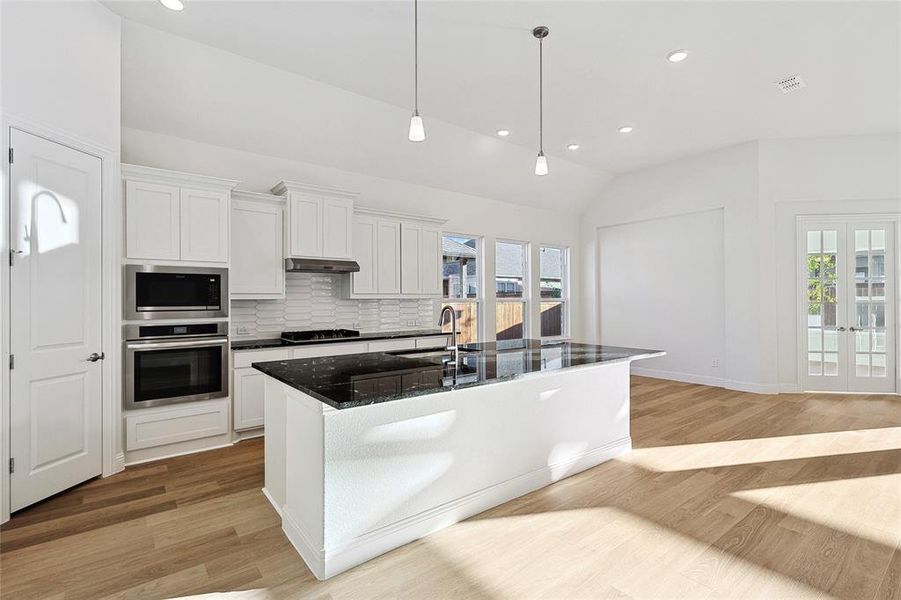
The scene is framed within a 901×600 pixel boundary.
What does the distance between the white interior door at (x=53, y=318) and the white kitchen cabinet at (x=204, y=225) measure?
2.02ft

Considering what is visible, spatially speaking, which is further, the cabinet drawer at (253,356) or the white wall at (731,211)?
the white wall at (731,211)

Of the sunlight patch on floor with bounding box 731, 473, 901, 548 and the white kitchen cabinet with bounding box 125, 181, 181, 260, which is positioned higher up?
the white kitchen cabinet with bounding box 125, 181, 181, 260

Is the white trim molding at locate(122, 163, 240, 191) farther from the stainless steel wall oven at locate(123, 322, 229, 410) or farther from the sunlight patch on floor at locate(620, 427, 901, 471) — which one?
the sunlight patch on floor at locate(620, 427, 901, 471)

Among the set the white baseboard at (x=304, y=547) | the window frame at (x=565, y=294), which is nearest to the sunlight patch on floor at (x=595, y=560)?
the white baseboard at (x=304, y=547)

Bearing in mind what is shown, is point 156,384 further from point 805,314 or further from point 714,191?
point 805,314

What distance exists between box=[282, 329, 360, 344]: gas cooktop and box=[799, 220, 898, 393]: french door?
5.90 meters

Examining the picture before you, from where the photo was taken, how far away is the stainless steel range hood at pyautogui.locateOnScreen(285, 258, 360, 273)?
447cm

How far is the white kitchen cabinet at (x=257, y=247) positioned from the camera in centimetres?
423

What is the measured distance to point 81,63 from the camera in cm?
304

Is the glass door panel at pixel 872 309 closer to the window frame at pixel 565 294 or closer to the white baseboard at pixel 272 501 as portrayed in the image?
the window frame at pixel 565 294

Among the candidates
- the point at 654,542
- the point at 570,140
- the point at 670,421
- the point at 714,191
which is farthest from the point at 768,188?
the point at 654,542

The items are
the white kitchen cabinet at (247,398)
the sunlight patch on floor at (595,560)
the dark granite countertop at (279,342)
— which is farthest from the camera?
the dark granite countertop at (279,342)

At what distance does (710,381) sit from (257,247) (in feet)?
20.5

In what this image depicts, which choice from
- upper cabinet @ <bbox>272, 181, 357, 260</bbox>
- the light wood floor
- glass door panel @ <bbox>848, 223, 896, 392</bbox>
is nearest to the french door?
glass door panel @ <bbox>848, 223, 896, 392</bbox>
